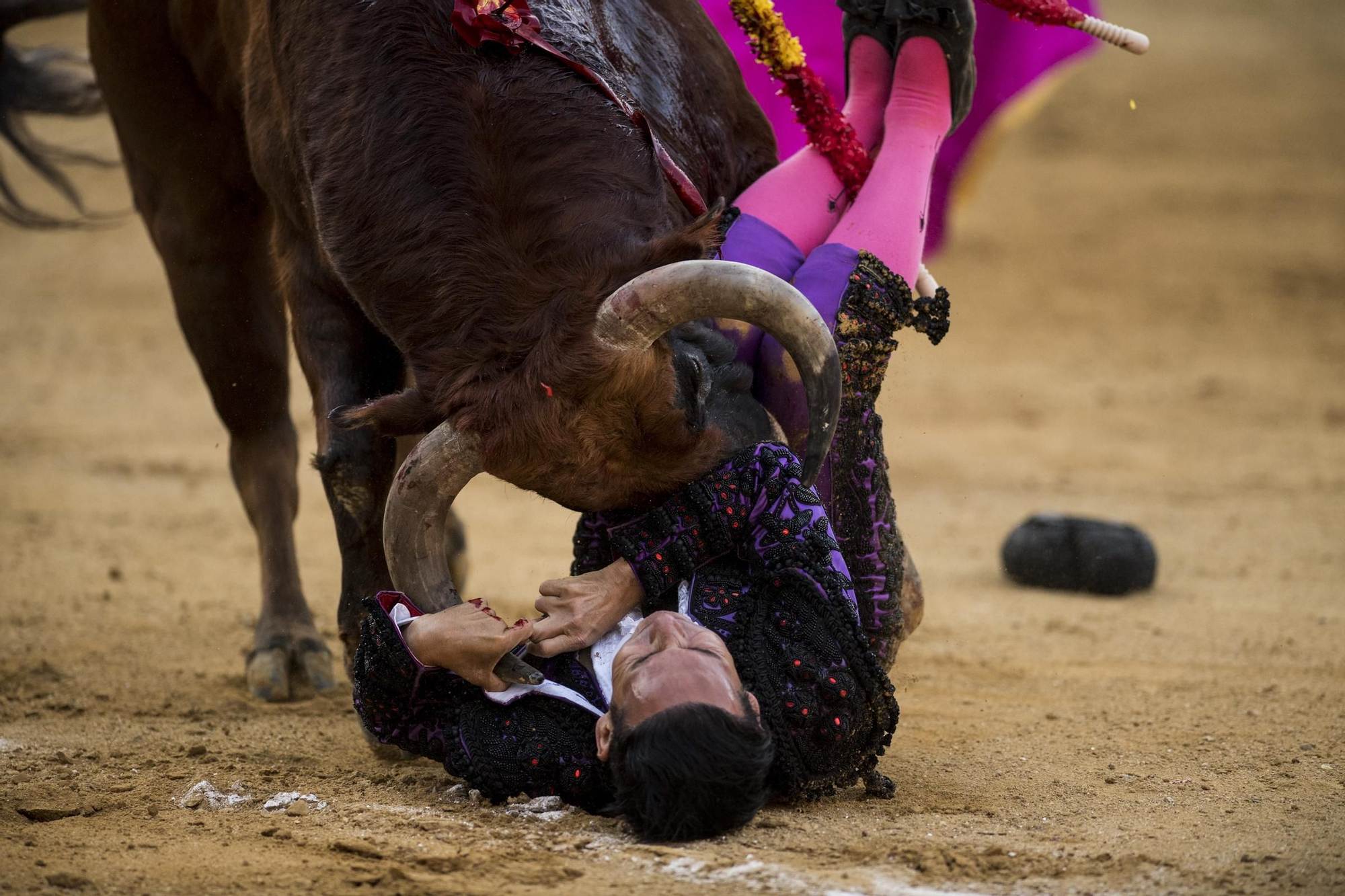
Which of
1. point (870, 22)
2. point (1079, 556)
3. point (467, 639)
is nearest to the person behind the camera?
point (467, 639)

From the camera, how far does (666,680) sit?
100 inches

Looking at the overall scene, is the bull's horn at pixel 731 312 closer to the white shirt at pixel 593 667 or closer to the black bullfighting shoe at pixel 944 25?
the white shirt at pixel 593 667

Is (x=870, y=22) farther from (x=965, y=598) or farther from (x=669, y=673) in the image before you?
(x=965, y=598)

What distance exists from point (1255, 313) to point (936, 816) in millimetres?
9079

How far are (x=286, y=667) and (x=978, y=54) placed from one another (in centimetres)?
300

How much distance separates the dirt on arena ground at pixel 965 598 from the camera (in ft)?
8.41

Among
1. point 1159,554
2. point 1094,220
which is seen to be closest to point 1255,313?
point 1094,220

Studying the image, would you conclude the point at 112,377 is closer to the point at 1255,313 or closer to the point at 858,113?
the point at 858,113

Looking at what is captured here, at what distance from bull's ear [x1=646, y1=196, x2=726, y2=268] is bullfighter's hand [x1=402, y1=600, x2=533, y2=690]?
0.75m

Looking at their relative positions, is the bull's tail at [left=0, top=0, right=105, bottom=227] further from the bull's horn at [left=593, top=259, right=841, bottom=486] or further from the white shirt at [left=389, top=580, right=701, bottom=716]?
the bull's horn at [left=593, top=259, right=841, bottom=486]

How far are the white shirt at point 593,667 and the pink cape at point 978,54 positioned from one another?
2285 mm

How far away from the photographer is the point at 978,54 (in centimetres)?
480

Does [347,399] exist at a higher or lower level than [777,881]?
higher

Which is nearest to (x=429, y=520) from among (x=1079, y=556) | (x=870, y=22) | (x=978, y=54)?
(x=870, y=22)
